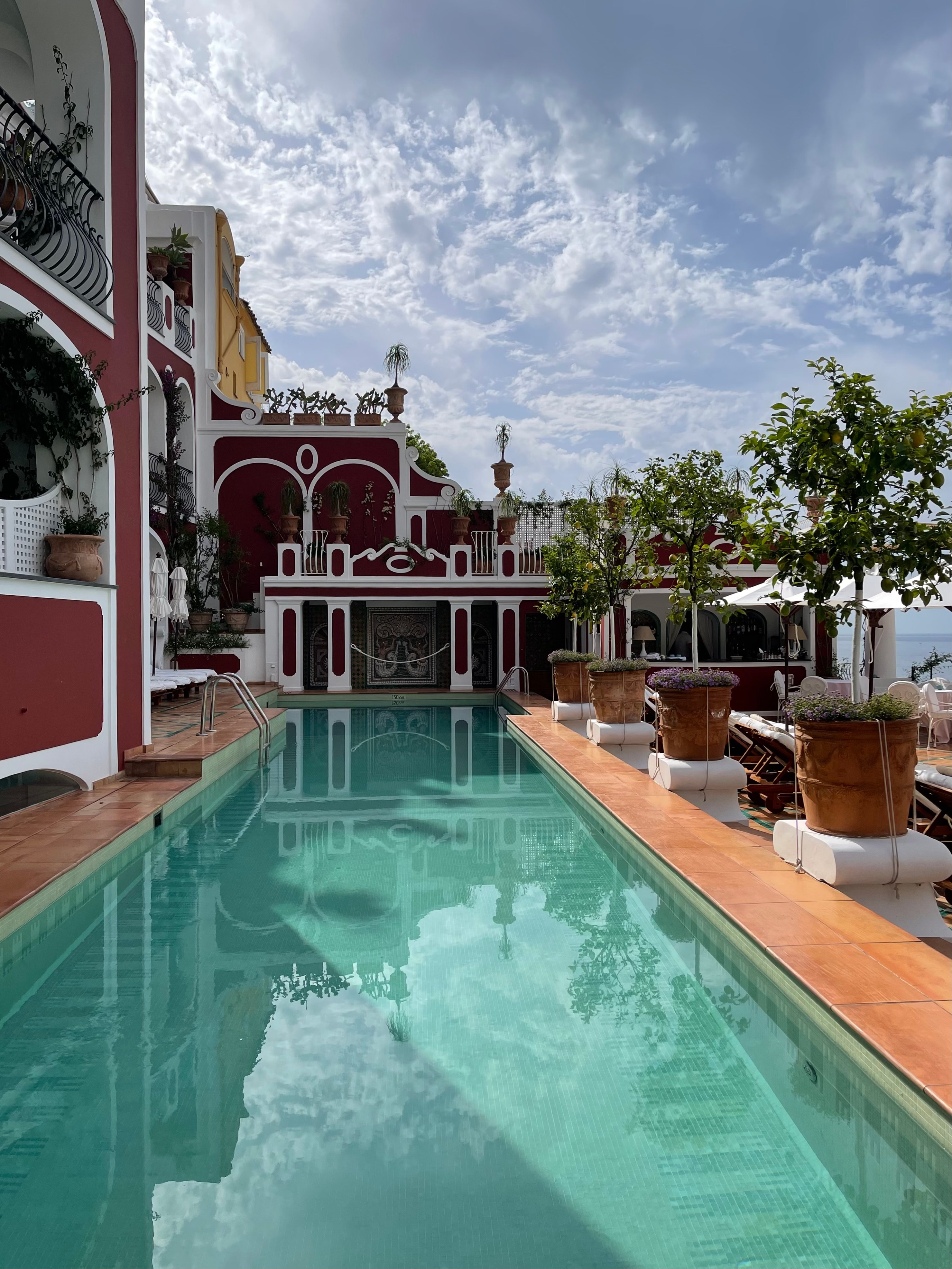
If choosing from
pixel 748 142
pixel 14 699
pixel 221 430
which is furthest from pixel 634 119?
pixel 221 430

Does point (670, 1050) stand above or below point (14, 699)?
below

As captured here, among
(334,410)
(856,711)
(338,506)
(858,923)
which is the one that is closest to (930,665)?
(856,711)

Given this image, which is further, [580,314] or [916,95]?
A: [580,314]

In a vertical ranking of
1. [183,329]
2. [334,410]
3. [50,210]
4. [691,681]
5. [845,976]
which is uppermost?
[183,329]

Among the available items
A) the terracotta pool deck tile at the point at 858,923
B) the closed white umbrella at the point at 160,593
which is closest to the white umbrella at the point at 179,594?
the closed white umbrella at the point at 160,593

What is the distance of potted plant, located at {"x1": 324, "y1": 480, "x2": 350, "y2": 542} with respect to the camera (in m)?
19.4

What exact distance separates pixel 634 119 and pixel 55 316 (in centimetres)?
597

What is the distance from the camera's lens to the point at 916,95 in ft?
18.3

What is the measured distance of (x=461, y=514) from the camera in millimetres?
20859

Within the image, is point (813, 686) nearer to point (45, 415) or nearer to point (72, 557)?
point (72, 557)

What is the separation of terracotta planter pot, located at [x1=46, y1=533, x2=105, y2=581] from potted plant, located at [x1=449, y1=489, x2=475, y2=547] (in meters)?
12.1

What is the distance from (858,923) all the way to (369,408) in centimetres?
2047

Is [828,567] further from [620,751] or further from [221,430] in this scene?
[221,430]

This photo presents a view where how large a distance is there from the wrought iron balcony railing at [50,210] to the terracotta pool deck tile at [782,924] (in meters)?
7.21
